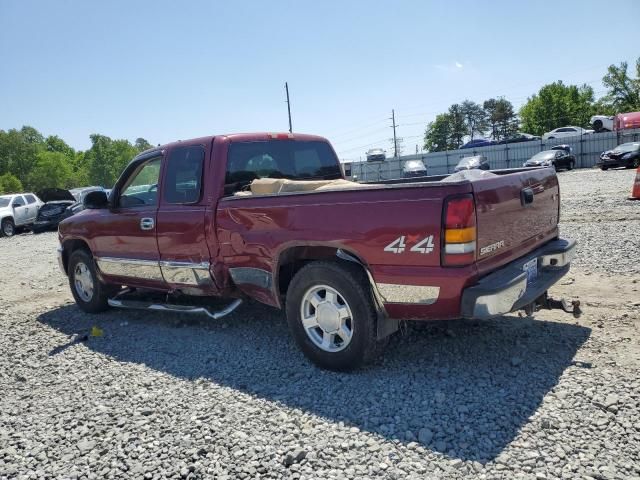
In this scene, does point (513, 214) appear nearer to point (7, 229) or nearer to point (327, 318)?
point (327, 318)

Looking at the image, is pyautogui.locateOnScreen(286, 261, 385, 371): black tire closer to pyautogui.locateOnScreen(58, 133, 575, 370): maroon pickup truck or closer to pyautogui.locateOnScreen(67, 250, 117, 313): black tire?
pyautogui.locateOnScreen(58, 133, 575, 370): maroon pickup truck

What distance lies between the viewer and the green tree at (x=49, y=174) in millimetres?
83375

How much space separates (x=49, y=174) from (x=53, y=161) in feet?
10.4

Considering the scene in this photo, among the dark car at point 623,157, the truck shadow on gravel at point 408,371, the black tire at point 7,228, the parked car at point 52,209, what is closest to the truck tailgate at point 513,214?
the truck shadow on gravel at point 408,371

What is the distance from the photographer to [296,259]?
13.0 feet

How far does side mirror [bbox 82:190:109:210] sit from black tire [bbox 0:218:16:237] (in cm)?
1766

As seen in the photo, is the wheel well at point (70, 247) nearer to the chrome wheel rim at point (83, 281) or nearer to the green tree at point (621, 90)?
the chrome wheel rim at point (83, 281)

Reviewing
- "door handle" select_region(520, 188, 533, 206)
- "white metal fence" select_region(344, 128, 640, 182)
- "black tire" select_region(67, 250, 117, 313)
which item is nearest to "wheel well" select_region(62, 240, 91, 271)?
"black tire" select_region(67, 250, 117, 313)

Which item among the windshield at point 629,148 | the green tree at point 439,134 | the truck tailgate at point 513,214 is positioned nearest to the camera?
the truck tailgate at point 513,214

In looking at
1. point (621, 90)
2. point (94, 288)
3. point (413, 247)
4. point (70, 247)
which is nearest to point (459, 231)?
point (413, 247)

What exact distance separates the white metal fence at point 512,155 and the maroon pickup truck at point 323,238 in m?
22.6

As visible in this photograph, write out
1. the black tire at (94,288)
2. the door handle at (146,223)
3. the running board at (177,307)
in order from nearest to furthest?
1. the running board at (177,307)
2. the door handle at (146,223)
3. the black tire at (94,288)

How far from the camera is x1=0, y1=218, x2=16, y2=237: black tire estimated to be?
19844mm

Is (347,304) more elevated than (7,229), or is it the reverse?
(7,229)
